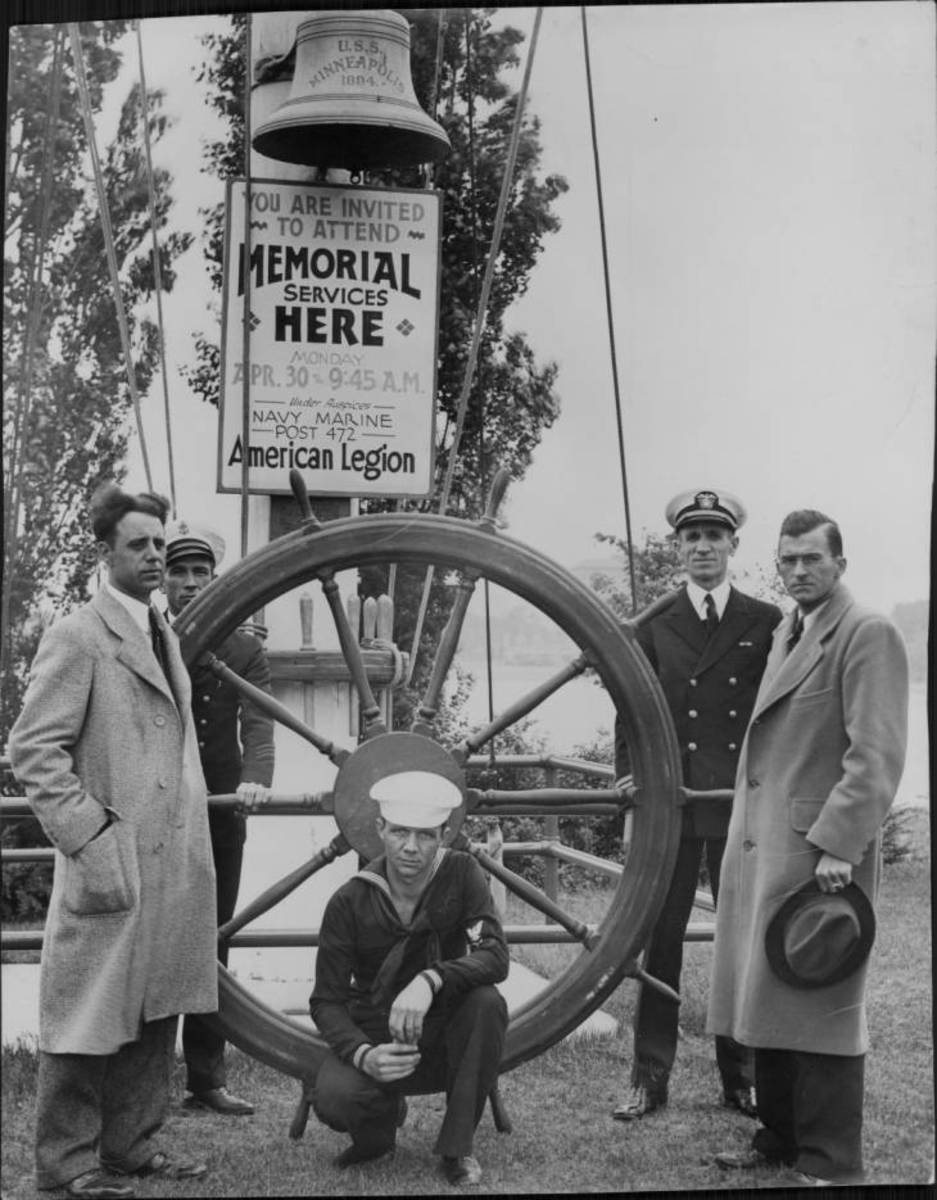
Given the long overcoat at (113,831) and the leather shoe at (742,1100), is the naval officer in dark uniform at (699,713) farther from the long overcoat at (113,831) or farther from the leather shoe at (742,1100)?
the long overcoat at (113,831)

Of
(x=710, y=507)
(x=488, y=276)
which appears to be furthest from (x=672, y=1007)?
(x=488, y=276)

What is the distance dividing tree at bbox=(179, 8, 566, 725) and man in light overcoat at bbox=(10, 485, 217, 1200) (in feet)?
1.74

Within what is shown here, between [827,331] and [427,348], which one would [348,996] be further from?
[827,331]

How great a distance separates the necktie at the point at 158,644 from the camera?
305 centimetres

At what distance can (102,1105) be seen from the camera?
9.89ft

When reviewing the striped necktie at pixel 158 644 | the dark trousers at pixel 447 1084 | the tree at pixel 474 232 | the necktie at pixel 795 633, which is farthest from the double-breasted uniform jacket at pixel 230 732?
the necktie at pixel 795 633

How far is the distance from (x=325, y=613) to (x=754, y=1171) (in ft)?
4.72

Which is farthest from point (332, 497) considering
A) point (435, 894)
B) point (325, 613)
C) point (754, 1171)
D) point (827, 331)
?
point (754, 1171)

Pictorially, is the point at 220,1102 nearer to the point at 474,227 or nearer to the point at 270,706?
the point at 270,706

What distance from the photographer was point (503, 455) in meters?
3.32

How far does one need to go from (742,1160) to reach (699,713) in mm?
902

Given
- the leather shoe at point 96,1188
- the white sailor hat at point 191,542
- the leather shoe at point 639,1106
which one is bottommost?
the leather shoe at point 96,1188

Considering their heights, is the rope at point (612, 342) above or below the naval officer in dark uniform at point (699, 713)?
above

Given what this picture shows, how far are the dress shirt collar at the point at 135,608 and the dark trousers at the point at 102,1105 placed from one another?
29.9 inches
